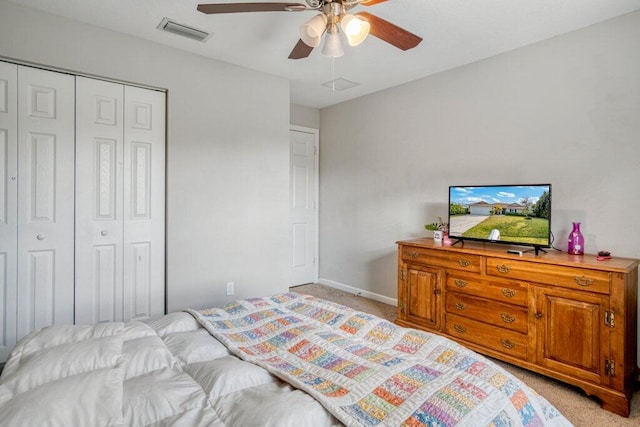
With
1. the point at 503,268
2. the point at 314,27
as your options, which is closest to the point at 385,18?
the point at 314,27

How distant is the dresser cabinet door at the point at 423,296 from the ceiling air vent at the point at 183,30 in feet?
8.72

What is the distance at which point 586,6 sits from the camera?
235 centimetres

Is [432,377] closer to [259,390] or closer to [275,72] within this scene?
[259,390]

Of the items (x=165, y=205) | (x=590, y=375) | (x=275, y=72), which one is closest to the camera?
(x=590, y=375)

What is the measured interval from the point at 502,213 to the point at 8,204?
12.0ft

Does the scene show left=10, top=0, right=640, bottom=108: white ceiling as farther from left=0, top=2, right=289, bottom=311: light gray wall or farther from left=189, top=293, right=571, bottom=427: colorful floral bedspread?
left=189, top=293, right=571, bottom=427: colorful floral bedspread

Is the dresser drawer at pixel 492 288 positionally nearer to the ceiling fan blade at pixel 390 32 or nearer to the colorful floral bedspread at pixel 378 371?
the colorful floral bedspread at pixel 378 371

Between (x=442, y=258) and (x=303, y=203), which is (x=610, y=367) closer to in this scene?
(x=442, y=258)

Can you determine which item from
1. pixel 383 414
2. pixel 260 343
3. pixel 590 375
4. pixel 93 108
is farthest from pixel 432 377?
pixel 93 108

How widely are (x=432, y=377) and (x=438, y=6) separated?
2.32 meters

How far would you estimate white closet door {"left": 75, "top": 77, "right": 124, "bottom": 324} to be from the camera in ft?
8.79

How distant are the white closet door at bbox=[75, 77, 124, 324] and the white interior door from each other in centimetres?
237

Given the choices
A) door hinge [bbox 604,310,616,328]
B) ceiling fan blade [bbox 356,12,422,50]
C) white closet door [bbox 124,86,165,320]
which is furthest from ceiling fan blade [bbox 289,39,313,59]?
door hinge [bbox 604,310,616,328]

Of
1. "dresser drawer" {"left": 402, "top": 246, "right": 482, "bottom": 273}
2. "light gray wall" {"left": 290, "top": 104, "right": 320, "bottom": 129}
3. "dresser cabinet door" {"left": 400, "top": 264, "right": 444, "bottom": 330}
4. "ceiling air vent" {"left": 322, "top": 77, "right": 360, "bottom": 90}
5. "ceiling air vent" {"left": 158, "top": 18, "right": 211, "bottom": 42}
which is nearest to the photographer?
"ceiling air vent" {"left": 158, "top": 18, "right": 211, "bottom": 42}
